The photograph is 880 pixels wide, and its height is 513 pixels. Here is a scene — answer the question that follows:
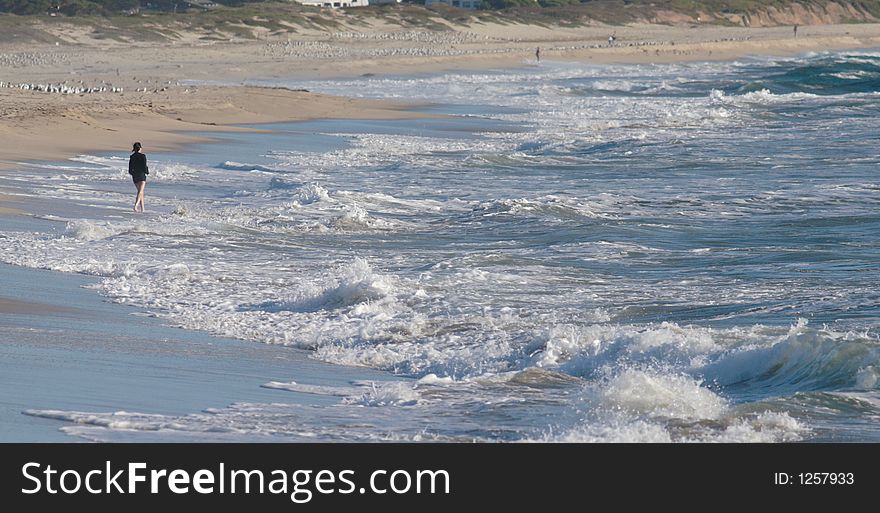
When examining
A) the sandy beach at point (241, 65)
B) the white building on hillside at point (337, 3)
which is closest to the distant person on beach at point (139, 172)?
the sandy beach at point (241, 65)

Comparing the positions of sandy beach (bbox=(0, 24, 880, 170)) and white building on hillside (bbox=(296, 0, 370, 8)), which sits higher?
white building on hillside (bbox=(296, 0, 370, 8))

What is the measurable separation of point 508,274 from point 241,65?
153ft

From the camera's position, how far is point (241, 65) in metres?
58.4

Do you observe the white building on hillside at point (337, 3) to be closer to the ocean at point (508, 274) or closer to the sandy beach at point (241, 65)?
the sandy beach at point (241, 65)

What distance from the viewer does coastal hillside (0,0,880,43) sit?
71312 mm

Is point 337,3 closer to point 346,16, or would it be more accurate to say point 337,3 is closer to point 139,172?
point 346,16

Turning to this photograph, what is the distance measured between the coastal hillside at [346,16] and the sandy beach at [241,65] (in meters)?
1.18

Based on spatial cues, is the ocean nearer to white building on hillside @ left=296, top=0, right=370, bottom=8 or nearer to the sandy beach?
the sandy beach

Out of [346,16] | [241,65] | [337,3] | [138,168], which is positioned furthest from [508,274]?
[337,3]

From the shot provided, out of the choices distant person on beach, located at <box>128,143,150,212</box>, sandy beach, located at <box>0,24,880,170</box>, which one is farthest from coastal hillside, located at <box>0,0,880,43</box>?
distant person on beach, located at <box>128,143,150,212</box>

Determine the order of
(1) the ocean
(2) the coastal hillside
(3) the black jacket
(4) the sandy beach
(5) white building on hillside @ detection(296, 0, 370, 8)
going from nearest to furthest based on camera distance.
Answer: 1. (1) the ocean
2. (3) the black jacket
3. (4) the sandy beach
4. (2) the coastal hillside
5. (5) white building on hillside @ detection(296, 0, 370, 8)

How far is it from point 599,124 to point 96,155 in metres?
15.4

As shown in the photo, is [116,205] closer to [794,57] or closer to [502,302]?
[502,302]

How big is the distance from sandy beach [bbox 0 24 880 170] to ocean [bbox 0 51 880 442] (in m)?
2.23
